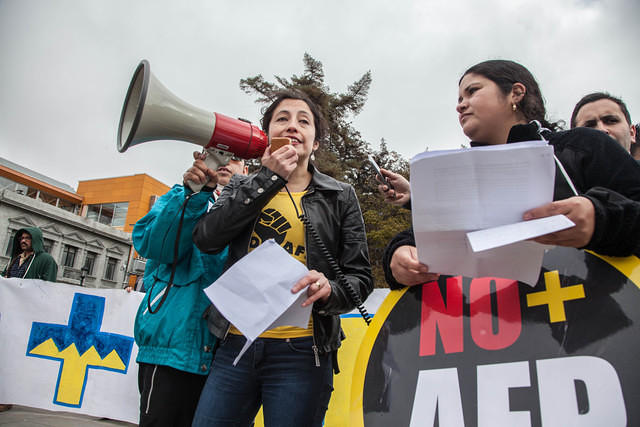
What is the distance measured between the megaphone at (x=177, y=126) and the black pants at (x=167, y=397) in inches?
30.4

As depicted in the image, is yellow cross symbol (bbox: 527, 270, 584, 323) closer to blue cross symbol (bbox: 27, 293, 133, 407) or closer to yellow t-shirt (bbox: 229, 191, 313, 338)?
yellow t-shirt (bbox: 229, 191, 313, 338)

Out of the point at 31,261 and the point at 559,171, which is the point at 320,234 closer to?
the point at 559,171

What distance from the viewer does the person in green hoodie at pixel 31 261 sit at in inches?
193

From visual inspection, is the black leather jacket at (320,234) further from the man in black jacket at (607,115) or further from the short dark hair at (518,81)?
the man in black jacket at (607,115)

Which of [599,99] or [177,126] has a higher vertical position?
[599,99]

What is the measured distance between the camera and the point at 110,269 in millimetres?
33250

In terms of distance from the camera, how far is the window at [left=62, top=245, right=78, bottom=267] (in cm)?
2958

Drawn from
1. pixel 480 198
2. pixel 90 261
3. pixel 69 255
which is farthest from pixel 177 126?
pixel 90 261

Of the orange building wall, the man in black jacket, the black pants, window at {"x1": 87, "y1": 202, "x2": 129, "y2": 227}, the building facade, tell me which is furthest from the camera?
window at {"x1": 87, "y1": 202, "x2": 129, "y2": 227}

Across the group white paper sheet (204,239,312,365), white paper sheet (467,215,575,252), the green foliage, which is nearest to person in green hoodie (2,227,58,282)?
white paper sheet (204,239,312,365)

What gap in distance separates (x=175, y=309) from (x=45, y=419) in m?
3.50

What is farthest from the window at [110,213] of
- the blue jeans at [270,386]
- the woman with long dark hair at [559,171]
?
the woman with long dark hair at [559,171]

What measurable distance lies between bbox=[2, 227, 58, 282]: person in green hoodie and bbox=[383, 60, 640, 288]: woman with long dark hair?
16.0ft

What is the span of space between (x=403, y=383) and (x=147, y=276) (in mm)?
1325
